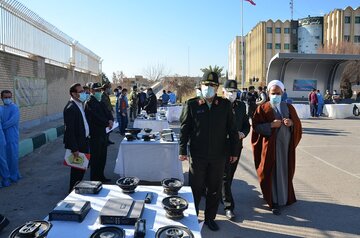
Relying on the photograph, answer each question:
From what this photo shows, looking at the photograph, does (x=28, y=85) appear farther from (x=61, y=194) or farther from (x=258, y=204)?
(x=258, y=204)

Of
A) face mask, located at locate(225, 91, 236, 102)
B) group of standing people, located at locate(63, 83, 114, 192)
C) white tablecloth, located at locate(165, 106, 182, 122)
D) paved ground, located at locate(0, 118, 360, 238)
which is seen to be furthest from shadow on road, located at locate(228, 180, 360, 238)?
white tablecloth, located at locate(165, 106, 182, 122)

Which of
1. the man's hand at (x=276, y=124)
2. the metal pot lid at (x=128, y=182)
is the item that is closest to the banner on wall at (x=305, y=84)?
the man's hand at (x=276, y=124)

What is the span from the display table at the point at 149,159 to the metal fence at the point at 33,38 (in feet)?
26.1

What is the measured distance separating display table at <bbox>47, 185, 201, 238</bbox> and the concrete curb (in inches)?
262

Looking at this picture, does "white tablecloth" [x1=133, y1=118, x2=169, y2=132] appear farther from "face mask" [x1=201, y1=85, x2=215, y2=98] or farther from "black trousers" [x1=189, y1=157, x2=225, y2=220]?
"face mask" [x1=201, y1=85, x2=215, y2=98]

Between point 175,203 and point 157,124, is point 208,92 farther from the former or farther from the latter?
point 157,124

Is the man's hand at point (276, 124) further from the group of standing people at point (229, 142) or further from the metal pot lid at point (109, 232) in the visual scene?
the metal pot lid at point (109, 232)

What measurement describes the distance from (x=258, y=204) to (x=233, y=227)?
108 centimetres

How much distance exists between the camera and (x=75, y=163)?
206 inches

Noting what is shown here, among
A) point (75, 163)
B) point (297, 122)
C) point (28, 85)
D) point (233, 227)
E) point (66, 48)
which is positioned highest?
point (66, 48)

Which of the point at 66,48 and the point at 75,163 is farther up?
the point at 66,48

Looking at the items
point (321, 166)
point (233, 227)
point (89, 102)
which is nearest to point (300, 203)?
point (233, 227)

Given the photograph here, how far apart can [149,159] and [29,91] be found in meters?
9.38

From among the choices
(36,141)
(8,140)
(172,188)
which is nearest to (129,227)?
(172,188)
